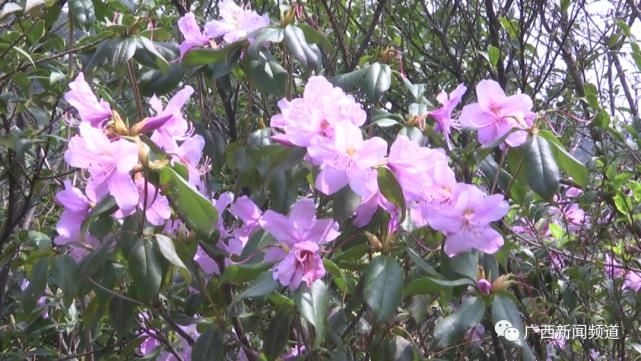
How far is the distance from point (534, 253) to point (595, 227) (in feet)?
0.64

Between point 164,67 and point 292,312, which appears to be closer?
point 292,312

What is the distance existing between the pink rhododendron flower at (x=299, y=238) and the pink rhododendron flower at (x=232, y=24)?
1.33 feet

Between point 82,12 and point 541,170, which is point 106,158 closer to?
point 541,170

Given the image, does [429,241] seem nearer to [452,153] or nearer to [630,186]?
[452,153]

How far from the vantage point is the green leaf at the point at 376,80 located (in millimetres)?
1485

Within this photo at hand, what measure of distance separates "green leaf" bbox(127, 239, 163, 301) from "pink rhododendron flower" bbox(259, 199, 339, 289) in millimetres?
168

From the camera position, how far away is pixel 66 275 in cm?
117

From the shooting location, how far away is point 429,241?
1301mm

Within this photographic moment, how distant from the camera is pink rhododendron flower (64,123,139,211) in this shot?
1.04 meters

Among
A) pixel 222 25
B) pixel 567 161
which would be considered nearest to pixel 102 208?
pixel 222 25

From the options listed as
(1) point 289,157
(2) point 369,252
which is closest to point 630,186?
(2) point 369,252

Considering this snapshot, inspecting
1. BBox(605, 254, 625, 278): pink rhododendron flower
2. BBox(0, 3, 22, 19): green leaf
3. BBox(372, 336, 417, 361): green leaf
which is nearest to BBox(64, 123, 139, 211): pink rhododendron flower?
BBox(372, 336, 417, 361): green leaf

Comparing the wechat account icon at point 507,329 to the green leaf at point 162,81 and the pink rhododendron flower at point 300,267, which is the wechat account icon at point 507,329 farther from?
the green leaf at point 162,81

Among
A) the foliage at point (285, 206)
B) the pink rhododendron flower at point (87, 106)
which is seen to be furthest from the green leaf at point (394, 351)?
the pink rhododendron flower at point (87, 106)
